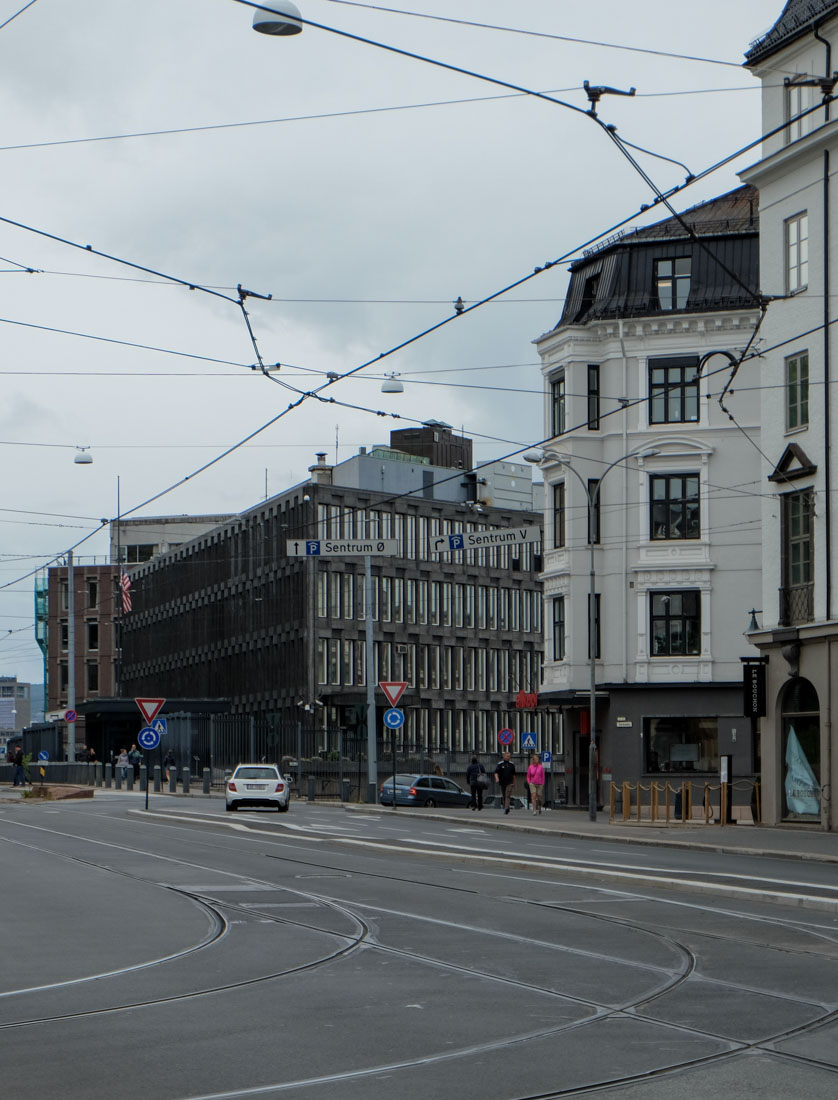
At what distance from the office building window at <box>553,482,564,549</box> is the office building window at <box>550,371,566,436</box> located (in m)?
1.74

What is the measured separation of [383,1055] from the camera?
345 inches

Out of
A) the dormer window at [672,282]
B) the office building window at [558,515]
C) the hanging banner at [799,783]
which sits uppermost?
the dormer window at [672,282]

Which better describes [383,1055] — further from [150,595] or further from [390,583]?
[150,595]

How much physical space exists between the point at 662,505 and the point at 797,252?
14.2 m

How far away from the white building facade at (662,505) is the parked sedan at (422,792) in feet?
18.0

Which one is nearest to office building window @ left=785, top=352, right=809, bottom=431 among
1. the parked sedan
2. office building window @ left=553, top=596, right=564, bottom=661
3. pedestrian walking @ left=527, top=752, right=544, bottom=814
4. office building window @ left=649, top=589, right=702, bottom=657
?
pedestrian walking @ left=527, top=752, right=544, bottom=814

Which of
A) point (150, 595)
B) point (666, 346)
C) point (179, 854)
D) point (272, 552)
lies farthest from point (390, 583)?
point (179, 854)

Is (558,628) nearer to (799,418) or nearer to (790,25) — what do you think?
(799,418)

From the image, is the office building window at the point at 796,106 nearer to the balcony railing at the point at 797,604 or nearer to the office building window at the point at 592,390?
the balcony railing at the point at 797,604

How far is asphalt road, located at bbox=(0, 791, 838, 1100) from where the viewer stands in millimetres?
8281

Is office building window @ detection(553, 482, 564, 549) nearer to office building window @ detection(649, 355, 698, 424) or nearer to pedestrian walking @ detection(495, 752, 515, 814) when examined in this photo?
office building window @ detection(649, 355, 698, 424)

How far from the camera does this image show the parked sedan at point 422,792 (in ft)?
173

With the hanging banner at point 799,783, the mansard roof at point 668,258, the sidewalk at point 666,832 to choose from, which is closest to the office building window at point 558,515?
the mansard roof at point 668,258

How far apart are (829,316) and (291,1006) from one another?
26.9 meters
